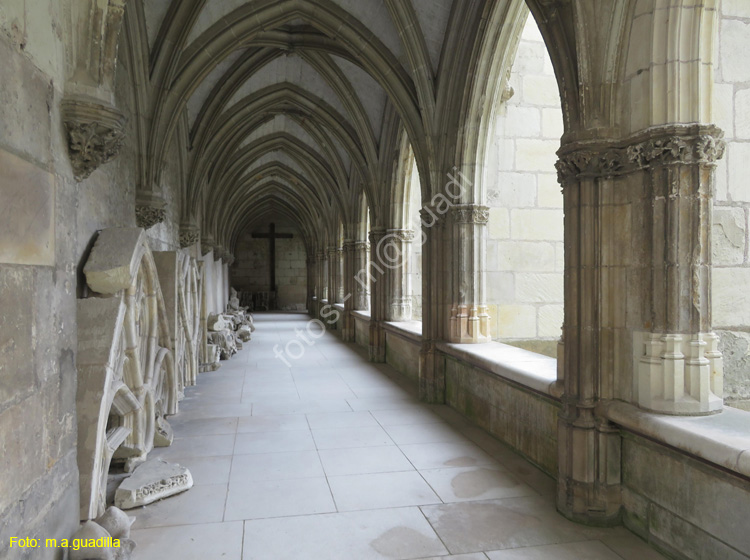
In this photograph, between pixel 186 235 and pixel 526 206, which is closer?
pixel 526 206

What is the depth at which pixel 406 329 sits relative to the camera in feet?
26.5

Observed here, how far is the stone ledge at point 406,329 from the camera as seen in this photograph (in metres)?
7.46

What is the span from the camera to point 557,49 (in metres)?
3.53

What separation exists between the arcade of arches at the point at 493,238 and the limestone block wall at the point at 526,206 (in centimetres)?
3

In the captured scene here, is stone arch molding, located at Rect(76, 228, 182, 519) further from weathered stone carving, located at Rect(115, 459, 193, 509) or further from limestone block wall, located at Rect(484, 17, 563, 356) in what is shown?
limestone block wall, located at Rect(484, 17, 563, 356)

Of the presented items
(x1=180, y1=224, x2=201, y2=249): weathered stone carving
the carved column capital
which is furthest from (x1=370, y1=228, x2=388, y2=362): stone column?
(x1=180, y1=224, x2=201, y2=249): weathered stone carving

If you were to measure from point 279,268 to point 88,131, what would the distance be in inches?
982

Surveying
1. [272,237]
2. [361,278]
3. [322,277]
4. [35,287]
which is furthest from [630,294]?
[272,237]

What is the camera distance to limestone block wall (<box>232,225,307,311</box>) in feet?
89.7

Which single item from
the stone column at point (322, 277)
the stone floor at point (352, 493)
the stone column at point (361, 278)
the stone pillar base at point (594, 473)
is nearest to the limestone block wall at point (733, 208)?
the stone pillar base at point (594, 473)

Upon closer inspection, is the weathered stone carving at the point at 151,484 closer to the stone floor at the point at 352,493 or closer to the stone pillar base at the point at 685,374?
the stone floor at the point at 352,493

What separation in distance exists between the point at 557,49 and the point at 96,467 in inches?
152

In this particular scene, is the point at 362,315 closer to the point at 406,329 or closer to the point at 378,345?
the point at 378,345

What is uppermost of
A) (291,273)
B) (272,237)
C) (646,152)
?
(272,237)
